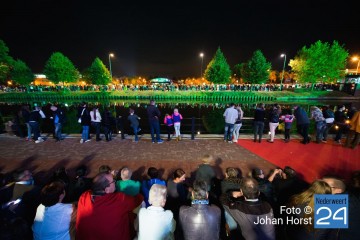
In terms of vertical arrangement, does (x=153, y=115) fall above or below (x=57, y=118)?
above

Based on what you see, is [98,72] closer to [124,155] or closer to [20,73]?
[20,73]

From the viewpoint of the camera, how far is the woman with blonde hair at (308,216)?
2.43 m

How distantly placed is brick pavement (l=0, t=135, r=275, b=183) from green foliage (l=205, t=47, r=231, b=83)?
4553 centimetres

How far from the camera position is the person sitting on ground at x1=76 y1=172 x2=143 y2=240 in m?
2.48

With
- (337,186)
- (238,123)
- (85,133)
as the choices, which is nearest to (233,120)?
(238,123)

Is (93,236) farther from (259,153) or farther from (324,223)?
(259,153)

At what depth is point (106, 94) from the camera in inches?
1838

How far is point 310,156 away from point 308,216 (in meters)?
5.85

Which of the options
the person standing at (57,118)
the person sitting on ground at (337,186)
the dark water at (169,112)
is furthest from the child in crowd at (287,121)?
the person standing at (57,118)

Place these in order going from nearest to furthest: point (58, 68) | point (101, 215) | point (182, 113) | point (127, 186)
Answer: point (101, 215) → point (127, 186) → point (182, 113) → point (58, 68)

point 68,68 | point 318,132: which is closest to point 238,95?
point 318,132

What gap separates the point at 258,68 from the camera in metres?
48.7

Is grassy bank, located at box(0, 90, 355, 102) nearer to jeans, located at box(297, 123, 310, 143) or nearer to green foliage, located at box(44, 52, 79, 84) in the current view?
green foliage, located at box(44, 52, 79, 84)

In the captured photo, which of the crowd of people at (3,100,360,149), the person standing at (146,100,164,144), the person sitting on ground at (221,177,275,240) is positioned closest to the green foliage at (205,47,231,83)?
the crowd of people at (3,100,360,149)
